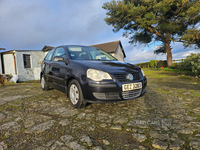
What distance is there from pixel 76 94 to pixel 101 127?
1016 mm

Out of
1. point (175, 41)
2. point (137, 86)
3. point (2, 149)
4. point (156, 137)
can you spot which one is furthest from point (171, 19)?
point (2, 149)

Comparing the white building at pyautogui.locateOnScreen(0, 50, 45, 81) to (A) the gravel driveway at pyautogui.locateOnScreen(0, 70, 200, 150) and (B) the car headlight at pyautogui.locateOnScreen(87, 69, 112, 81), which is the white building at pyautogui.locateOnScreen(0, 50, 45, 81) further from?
(B) the car headlight at pyautogui.locateOnScreen(87, 69, 112, 81)

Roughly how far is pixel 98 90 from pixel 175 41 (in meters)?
17.5

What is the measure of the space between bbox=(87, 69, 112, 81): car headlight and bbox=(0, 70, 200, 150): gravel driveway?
2.42 feet

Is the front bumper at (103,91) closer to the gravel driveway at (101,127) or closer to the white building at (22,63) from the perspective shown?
the gravel driveway at (101,127)

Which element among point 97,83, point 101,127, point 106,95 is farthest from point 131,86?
point 101,127

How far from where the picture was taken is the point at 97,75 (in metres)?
2.54

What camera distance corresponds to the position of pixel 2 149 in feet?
5.24

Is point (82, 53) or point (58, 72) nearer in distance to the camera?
point (58, 72)

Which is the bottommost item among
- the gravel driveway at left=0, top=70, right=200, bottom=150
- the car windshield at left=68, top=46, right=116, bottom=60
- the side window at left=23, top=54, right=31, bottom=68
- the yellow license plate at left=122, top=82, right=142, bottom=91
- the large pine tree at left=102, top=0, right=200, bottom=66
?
the gravel driveway at left=0, top=70, right=200, bottom=150

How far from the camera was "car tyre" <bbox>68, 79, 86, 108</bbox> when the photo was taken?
8.78ft

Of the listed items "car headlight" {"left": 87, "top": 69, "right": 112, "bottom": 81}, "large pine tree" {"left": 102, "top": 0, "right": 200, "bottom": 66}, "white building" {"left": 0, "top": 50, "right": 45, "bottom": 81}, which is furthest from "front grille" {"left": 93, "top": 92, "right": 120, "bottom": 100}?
"large pine tree" {"left": 102, "top": 0, "right": 200, "bottom": 66}

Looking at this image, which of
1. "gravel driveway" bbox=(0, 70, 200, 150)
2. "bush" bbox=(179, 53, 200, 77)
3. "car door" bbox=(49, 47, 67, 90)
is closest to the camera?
"gravel driveway" bbox=(0, 70, 200, 150)

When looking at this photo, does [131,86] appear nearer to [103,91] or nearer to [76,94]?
[103,91]
